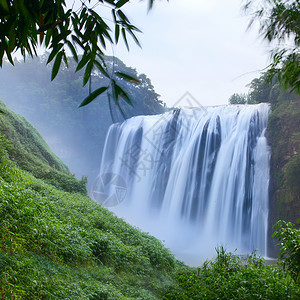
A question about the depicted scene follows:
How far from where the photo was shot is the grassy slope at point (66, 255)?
9.07ft

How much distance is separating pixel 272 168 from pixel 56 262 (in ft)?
34.0

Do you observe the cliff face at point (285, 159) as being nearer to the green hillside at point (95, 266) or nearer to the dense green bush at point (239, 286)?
the green hillside at point (95, 266)

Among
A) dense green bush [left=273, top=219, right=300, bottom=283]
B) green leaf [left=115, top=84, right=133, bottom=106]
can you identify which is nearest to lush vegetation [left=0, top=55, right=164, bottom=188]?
dense green bush [left=273, top=219, right=300, bottom=283]

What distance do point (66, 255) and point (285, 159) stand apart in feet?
32.4

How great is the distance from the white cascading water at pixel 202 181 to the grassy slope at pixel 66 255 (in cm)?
549

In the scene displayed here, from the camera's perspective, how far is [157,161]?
1866 centimetres

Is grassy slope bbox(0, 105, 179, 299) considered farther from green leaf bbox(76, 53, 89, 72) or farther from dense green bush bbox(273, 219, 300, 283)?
dense green bush bbox(273, 219, 300, 283)

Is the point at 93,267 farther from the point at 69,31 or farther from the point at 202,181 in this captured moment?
the point at 202,181

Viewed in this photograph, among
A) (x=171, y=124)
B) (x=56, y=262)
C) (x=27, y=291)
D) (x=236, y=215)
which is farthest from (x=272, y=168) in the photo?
(x=27, y=291)

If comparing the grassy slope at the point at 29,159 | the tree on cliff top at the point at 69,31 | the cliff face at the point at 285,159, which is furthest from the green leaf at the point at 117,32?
the cliff face at the point at 285,159

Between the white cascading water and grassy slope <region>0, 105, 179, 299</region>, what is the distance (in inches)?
216

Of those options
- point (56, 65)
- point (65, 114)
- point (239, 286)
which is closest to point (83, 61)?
point (56, 65)

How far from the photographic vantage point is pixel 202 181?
1435 cm

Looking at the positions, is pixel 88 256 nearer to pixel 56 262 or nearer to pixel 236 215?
pixel 56 262
